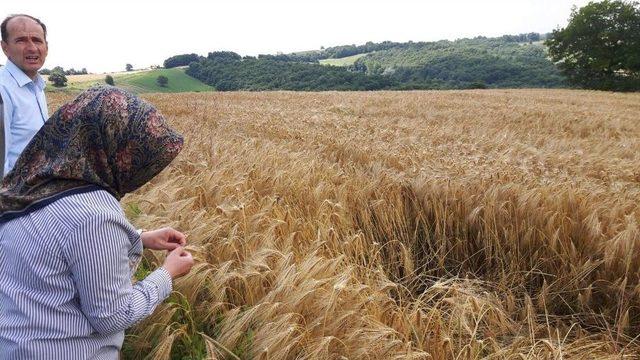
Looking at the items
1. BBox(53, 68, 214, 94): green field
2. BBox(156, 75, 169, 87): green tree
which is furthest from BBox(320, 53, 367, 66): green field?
BBox(156, 75, 169, 87): green tree

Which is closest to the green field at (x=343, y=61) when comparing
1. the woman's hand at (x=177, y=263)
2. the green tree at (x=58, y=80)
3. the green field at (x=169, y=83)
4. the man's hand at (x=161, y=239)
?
the green field at (x=169, y=83)

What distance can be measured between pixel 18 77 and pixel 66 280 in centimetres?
245

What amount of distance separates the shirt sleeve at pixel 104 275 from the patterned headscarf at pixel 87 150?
0.50ft

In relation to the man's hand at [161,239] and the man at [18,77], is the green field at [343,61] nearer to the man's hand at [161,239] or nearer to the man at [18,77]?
the man at [18,77]

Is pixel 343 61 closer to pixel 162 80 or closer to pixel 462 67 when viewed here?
pixel 462 67

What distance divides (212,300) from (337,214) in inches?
50.4

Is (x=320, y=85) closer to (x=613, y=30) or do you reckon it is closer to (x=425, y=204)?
(x=613, y=30)

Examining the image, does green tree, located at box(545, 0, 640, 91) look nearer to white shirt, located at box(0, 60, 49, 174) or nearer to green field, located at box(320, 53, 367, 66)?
white shirt, located at box(0, 60, 49, 174)

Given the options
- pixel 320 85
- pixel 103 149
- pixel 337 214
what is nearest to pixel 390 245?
pixel 337 214

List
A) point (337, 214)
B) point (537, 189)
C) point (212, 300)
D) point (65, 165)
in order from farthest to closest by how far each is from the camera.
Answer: point (537, 189) < point (337, 214) < point (212, 300) < point (65, 165)

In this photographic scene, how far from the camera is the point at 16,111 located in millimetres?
3072

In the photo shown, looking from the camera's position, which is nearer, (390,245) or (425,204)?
(390,245)

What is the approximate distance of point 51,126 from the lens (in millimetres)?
1356

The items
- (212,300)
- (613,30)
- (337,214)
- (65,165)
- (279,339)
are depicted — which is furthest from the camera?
(613,30)
